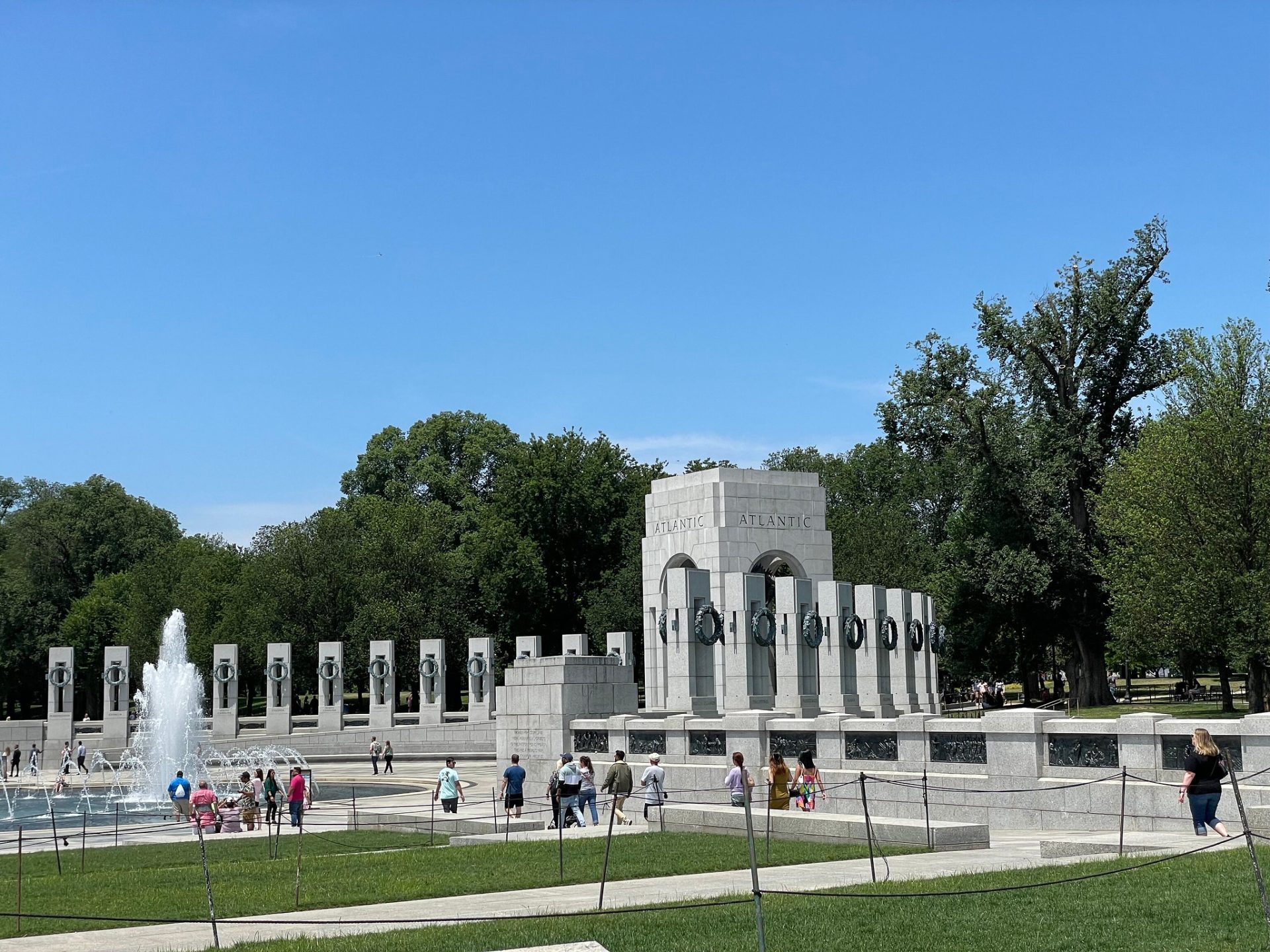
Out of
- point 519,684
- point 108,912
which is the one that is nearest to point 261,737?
point 519,684

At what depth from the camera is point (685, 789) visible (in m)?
28.3

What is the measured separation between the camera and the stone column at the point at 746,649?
42.1 meters

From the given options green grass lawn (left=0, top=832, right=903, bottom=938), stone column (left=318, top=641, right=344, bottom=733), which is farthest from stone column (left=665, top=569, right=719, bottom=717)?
green grass lawn (left=0, top=832, right=903, bottom=938)

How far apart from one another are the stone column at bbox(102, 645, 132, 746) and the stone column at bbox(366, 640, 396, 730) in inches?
393

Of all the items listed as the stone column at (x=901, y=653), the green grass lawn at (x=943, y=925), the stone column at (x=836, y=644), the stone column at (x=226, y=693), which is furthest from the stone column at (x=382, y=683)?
the green grass lawn at (x=943, y=925)

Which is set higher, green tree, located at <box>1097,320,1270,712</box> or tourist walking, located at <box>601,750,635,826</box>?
green tree, located at <box>1097,320,1270,712</box>

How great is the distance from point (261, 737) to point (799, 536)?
2228 cm

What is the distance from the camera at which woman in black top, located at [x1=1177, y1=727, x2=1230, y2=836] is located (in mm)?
17031

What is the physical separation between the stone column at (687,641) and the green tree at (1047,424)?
18826 mm

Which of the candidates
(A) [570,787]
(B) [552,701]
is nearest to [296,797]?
(A) [570,787]

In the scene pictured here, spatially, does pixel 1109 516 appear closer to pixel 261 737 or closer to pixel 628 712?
pixel 628 712

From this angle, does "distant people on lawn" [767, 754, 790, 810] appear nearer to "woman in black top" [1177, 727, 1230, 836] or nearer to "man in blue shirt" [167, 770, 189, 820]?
"woman in black top" [1177, 727, 1230, 836]

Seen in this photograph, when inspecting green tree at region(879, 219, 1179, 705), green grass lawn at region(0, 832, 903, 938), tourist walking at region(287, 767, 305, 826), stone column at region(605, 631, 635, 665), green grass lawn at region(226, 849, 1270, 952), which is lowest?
green grass lawn at region(0, 832, 903, 938)

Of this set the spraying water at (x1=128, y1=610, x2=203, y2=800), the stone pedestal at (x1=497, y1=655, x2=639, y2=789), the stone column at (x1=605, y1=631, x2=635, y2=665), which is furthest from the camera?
the stone column at (x1=605, y1=631, x2=635, y2=665)
